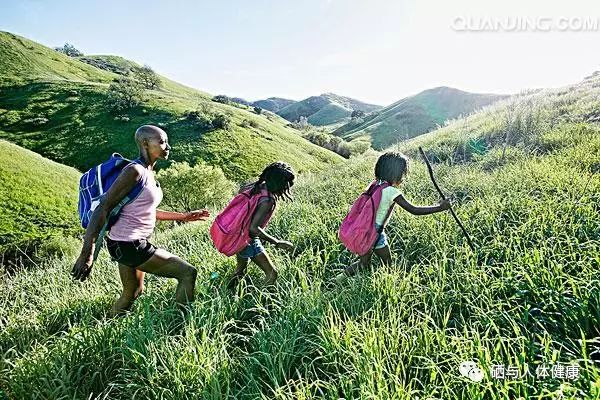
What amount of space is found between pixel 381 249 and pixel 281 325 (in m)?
1.63

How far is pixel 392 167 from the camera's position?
406cm

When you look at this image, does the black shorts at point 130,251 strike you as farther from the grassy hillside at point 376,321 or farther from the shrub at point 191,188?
the shrub at point 191,188

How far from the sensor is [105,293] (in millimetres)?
4742

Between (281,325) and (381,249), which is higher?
(381,249)

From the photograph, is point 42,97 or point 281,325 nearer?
point 281,325

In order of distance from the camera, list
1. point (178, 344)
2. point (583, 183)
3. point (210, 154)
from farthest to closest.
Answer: point (210, 154) < point (583, 183) < point (178, 344)

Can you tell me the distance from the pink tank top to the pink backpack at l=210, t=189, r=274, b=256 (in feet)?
2.60

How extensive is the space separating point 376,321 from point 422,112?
134 metres

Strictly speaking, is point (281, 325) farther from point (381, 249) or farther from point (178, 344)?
point (381, 249)

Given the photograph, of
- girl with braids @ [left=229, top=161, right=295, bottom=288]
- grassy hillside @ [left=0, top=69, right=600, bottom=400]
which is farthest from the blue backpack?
Result: girl with braids @ [left=229, top=161, right=295, bottom=288]

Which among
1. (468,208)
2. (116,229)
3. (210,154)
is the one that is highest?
(468,208)

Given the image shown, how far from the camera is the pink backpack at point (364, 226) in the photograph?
405cm

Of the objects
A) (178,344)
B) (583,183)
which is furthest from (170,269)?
(583,183)

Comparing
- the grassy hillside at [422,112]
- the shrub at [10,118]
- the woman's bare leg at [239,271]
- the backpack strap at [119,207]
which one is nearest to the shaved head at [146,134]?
the backpack strap at [119,207]
